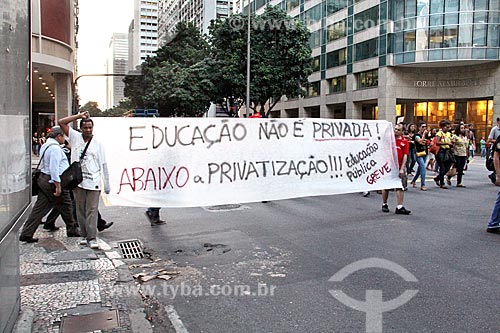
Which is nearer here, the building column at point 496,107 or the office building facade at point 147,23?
the building column at point 496,107

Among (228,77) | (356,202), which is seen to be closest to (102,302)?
(356,202)

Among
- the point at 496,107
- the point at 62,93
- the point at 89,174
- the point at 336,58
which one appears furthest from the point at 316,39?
the point at 89,174

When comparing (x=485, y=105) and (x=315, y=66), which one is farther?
(x=315, y=66)

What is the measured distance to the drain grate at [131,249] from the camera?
6.19 m

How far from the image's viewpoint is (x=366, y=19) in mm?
43500

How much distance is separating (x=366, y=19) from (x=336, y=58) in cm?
586

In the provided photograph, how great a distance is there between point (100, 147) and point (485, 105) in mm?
40355

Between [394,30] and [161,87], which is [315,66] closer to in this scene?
[394,30]

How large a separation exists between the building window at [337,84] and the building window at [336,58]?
149 cm

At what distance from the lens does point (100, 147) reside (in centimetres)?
641

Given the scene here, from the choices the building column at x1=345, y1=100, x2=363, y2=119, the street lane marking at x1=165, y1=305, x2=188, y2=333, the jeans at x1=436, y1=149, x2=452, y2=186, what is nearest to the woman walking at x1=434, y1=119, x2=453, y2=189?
the jeans at x1=436, y1=149, x2=452, y2=186

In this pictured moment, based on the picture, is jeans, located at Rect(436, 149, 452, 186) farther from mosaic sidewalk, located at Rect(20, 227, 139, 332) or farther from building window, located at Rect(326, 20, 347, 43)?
building window, located at Rect(326, 20, 347, 43)

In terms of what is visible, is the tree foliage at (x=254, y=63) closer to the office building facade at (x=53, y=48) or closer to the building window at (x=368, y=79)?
the building window at (x=368, y=79)

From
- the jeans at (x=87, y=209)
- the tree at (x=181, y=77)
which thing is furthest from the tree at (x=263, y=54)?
the jeans at (x=87, y=209)
